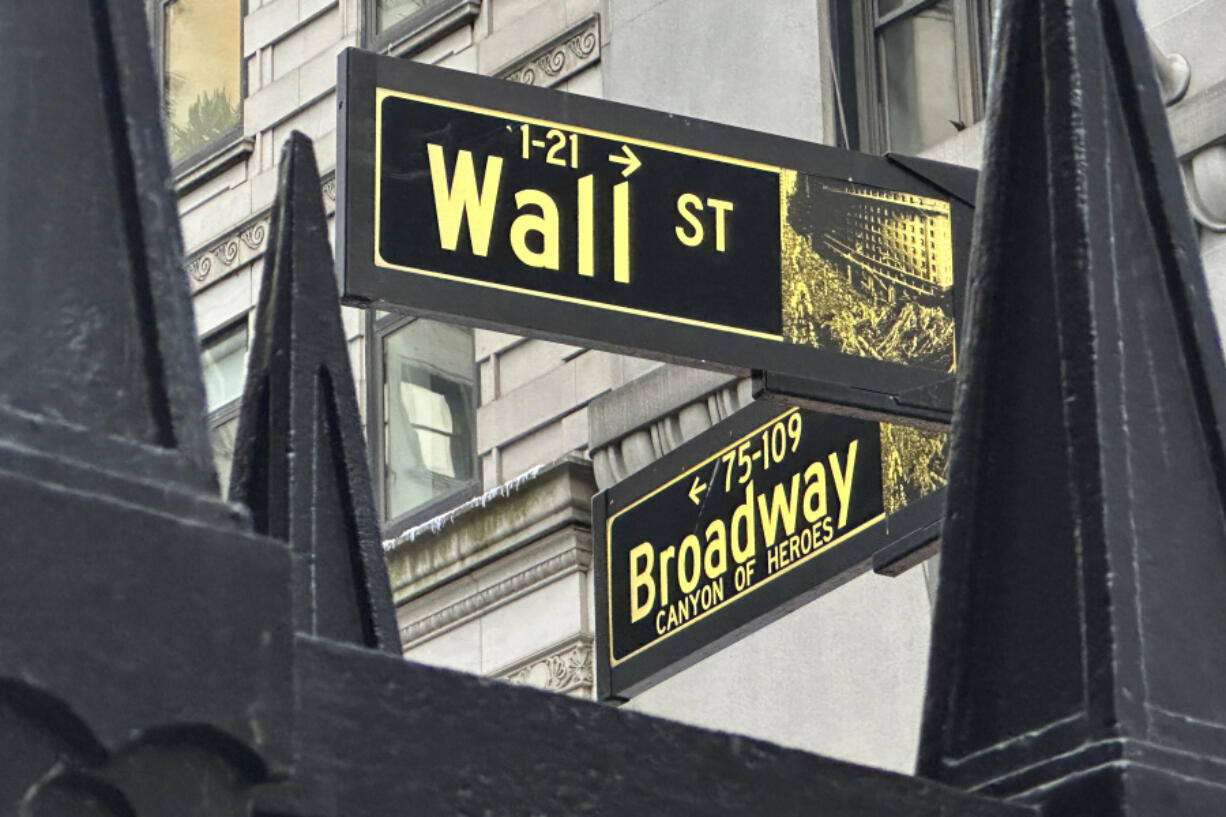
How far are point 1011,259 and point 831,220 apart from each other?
2.82 metres

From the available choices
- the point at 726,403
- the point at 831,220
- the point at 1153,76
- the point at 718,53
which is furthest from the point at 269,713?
the point at 718,53

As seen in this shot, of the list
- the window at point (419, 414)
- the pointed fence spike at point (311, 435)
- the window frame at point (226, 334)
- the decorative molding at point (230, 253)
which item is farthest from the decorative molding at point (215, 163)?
the pointed fence spike at point (311, 435)

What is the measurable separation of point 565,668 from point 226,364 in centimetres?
503

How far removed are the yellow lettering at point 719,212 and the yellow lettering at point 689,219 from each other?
38 millimetres

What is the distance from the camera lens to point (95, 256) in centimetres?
184

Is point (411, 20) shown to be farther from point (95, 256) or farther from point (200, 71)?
point (95, 256)

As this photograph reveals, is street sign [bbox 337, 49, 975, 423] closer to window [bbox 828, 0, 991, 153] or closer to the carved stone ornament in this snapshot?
window [bbox 828, 0, 991, 153]

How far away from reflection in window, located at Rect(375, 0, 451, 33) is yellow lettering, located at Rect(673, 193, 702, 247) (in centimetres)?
1197

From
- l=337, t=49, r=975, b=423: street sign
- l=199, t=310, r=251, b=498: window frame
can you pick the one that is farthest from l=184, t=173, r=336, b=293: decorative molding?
l=337, t=49, r=975, b=423: street sign

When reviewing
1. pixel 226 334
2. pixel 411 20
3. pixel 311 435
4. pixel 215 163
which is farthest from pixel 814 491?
pixel 215 163

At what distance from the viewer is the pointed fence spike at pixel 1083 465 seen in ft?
7.34

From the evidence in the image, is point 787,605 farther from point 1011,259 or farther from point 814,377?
point 1011,259

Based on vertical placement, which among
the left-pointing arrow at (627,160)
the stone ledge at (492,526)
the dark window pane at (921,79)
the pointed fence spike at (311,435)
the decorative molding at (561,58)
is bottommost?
the pointed fence spike at (311,435)

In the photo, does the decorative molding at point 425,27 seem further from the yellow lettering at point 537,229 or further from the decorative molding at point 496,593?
the yellow lettering at point 537,229
